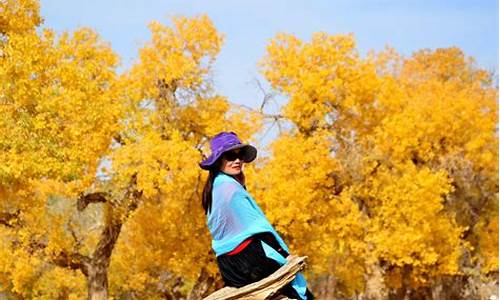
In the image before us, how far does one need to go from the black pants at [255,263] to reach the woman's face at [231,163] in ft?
1.67

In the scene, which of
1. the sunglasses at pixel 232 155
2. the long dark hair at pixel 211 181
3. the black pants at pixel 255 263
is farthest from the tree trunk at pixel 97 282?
the black pants at pixel 255 263

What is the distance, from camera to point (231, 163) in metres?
6.33

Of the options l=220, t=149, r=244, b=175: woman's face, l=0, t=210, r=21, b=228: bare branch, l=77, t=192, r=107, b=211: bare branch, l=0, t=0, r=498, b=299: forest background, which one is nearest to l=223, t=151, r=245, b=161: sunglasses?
l=220, t=149, r=244, b=175: woman's face

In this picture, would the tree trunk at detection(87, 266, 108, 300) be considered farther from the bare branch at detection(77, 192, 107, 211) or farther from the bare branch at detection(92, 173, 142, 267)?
the bare branch at detection(77, 192, 107, 211)

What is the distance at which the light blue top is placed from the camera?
604 centimetres

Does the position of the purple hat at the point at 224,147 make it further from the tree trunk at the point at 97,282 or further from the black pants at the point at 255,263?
the tree trunk at the point at 97,282

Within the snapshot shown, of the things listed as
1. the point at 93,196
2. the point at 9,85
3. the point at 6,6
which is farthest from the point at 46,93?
the point at 93,196

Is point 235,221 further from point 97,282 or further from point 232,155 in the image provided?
point 97,282

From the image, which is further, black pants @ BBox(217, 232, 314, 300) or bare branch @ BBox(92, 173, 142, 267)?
bare branch @ BBox(92, 173, 142, 267)

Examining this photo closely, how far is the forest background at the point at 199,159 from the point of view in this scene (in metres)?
21.7

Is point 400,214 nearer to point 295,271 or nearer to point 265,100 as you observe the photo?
point 265,100

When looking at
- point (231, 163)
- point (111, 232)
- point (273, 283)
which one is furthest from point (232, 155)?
point (111, 232)

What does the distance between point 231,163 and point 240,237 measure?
1.77 ft

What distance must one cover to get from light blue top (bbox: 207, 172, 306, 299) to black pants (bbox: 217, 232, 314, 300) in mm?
30
